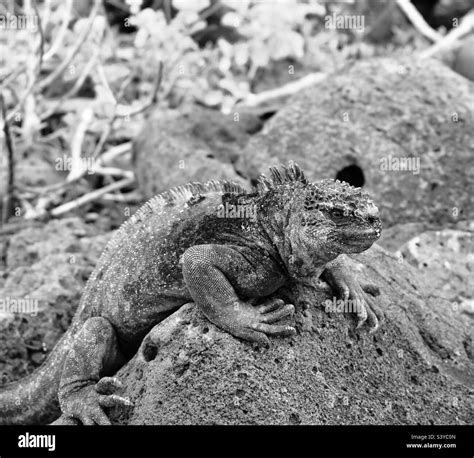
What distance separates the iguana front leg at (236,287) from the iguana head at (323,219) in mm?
240

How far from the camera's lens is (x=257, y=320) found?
4.86m

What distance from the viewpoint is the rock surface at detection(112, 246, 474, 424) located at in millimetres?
4703

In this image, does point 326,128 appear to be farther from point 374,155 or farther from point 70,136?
point 70,136

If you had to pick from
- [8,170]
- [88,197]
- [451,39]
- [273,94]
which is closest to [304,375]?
[88,197]

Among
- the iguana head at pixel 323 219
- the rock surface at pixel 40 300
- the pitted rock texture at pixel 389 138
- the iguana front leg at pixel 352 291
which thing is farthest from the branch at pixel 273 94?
the iguana head at pixel 323 219

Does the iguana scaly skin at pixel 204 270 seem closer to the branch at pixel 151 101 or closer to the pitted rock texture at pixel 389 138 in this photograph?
the pitted rock texture at pixel 389 138

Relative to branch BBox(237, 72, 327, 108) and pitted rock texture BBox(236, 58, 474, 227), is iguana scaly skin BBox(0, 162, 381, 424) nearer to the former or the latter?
pitted rock texture BBox(236, 58, 474, 227)

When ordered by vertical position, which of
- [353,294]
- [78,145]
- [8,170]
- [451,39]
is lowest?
[353,294]

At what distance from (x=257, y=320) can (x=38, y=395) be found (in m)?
1.94

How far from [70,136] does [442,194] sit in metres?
4.95

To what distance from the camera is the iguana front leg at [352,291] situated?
5.29m

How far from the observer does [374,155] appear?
313 inches

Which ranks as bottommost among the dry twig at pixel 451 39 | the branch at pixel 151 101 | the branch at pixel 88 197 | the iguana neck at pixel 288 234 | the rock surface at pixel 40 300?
the rock surface at pixel 40 300

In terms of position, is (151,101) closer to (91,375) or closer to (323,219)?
(91,375)
